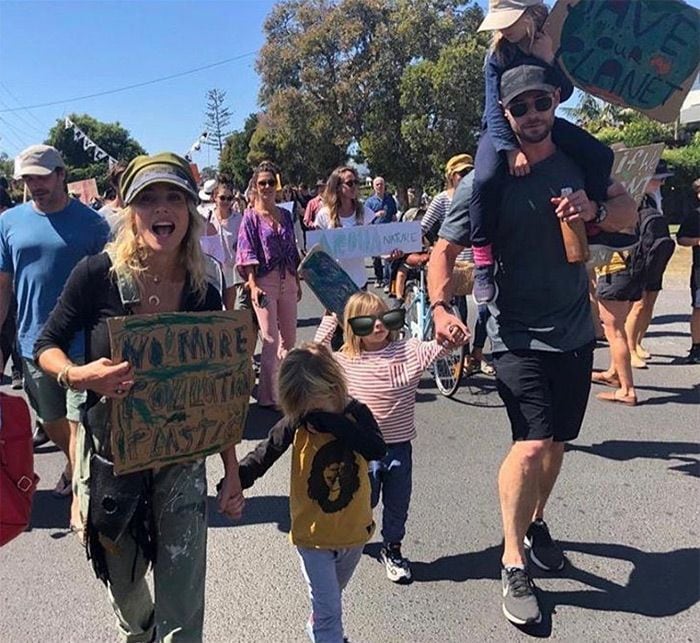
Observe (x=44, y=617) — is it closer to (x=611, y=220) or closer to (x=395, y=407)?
(x=395, y=407)

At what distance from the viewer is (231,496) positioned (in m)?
2.37

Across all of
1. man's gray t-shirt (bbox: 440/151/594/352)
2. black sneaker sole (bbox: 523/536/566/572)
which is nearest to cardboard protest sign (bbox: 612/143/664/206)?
man's gray t-shirt (bbox: 440/151/594/352)

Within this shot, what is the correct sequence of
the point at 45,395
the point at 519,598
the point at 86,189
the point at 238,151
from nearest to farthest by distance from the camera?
the point at 519,598, the point at 45,395, the point at 86,189, the point at 238,151

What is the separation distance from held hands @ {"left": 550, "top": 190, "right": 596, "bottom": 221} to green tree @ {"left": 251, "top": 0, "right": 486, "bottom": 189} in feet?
84.4

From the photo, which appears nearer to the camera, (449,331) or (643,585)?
(449,331)

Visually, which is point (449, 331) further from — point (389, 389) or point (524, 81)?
point (524, 81)

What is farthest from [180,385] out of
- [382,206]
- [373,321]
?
[382,206]

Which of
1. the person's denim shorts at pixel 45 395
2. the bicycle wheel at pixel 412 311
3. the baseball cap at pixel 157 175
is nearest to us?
the baseball cap at pixel 157 175

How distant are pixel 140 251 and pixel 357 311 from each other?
1.20 metres

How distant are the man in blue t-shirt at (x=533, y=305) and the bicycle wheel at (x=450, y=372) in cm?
291

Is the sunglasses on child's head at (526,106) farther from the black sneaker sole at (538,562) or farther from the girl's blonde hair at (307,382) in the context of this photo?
the black sneaker sole at (538,562)

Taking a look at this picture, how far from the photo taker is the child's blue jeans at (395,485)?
128 inches

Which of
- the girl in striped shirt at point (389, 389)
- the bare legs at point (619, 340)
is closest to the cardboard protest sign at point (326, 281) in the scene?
the girl in striped shirt at point (389, 389)

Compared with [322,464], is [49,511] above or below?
below
